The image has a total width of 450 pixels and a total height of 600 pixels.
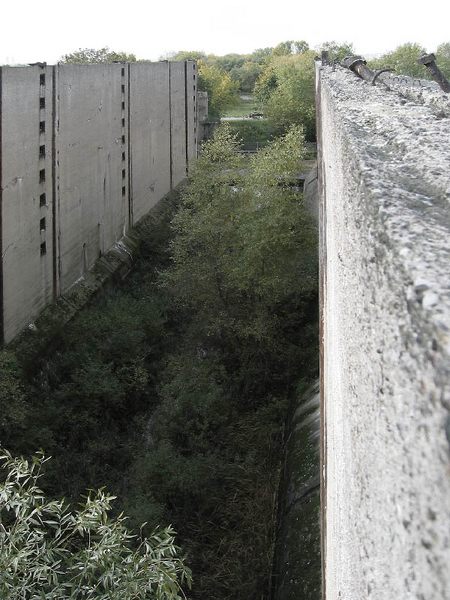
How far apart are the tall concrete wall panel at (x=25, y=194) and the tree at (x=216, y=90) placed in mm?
26819

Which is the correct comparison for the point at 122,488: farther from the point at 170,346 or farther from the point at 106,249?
the point at 106,249

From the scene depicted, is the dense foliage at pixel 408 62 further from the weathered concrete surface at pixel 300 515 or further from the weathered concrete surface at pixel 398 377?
the weathered concrete surface at pixel 398 377

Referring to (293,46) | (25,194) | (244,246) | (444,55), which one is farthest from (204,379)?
(293,46)

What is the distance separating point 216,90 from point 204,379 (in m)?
→ 33.9

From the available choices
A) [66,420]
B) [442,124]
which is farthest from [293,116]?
[442,124]

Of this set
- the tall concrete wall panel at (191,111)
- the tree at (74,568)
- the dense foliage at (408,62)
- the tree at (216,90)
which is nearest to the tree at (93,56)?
the tall concrete wall panel at (191,111)

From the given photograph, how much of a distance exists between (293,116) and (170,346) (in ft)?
79.0

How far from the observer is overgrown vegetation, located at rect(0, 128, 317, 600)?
9117 millimetres

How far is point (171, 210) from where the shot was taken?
74.0 ft

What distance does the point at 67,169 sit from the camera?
46.3 ft

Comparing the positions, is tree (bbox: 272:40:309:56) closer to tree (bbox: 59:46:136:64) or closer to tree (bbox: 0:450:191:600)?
tree (bbox: 59:46:136:64)

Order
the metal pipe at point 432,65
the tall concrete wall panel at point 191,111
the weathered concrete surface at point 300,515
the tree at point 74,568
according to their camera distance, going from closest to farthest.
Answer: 1. the tree at point 74,568
2. the metal pipe at point 432,65
3. the weathered concrete surface at point 300,515
4. the tall concrete wall panel at point 191,111

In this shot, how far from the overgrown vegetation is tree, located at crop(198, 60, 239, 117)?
24.6 metres

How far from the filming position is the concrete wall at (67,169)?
1180cm
